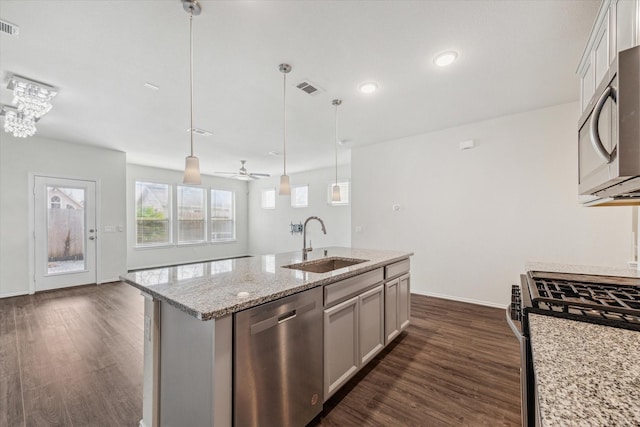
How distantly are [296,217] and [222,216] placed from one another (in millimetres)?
2634

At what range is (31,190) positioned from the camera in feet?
14.9

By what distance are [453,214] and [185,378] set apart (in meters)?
4.01

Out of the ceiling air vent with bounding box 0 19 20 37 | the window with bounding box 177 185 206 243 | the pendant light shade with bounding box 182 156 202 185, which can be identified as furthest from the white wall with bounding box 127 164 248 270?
the pendant light shade with bounding box 182 156 202 185

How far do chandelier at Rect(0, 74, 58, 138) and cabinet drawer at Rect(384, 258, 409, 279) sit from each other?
4.03 m

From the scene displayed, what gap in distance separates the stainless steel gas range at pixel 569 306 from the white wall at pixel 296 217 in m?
5.18

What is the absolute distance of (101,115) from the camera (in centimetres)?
363

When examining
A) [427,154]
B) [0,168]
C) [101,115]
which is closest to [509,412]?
[427,154]

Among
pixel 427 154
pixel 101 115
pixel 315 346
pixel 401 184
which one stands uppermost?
pixel 101 115

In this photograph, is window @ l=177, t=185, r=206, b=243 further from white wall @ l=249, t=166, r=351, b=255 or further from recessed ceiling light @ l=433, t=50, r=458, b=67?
recessed ceiling light @ l=433, t=50, r=458, b=67

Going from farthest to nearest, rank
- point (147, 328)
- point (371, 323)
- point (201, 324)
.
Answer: point (371, 323)
point (147, 328)
point (201, 324)

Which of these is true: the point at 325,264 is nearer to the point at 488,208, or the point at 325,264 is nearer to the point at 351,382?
the point at 351,382

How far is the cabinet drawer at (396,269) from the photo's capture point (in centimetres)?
256

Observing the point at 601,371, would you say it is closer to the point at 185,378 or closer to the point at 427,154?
the point at 185,378

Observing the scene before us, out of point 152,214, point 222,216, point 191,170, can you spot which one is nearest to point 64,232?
point 152,214
